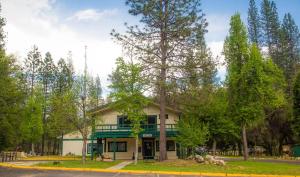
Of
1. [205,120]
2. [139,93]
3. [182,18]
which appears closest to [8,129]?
[139,93]

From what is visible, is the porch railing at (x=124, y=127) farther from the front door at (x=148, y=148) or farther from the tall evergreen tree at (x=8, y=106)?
the tall evergreen tree at (x=8, y=106)

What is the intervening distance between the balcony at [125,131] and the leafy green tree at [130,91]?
5122 mm

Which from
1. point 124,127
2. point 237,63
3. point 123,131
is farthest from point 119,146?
point 237,63

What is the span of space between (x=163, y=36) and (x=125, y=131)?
10.5 meters

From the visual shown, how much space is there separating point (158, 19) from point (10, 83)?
14.6 meters

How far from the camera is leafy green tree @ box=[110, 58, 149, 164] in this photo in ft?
96.4

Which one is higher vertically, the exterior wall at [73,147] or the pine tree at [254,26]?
the pine tree at [254,26]

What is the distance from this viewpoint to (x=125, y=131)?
115ft

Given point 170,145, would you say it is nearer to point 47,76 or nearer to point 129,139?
point 129,139

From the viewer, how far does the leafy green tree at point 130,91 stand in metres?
29.4

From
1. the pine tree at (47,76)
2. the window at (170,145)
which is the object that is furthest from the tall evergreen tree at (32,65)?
the window at (170,145)

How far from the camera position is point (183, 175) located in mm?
18688

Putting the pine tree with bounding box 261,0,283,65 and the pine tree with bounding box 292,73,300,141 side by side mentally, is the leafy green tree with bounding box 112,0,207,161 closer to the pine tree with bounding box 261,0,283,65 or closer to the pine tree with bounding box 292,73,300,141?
the pine tree with bounding box 292,73,300,141

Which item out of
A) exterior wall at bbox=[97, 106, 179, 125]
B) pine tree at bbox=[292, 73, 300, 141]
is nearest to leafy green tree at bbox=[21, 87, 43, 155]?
A: exterior wall at bbox=[97, 106, 179, 125]
